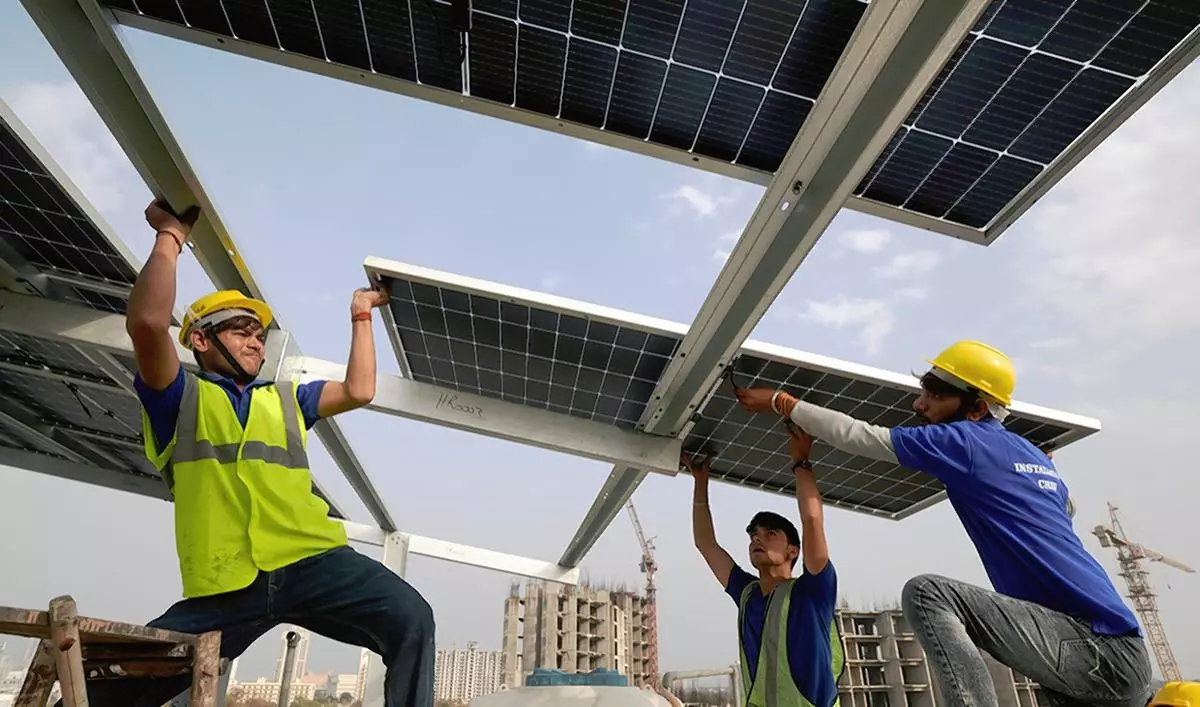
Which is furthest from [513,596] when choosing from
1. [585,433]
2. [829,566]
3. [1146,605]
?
[1146,605]

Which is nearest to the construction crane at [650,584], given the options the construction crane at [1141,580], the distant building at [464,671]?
the distant building at [464,671]

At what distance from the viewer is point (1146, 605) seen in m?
80.6

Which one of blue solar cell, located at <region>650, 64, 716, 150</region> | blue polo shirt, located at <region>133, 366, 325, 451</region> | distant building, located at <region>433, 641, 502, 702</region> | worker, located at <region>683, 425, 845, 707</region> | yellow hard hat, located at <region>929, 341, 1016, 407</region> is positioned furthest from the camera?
distant building, located at <region>433, 641, 502, 702</region>

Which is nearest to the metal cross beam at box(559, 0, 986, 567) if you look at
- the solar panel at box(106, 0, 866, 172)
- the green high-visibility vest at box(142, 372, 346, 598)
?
the solar panel at box(106, 0, 866, 172)

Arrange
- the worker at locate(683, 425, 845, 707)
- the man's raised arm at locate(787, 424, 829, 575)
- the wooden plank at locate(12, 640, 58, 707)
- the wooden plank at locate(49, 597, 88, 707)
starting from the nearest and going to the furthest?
the wooden plank at locate(49, 597, 88, 707)
the wooden plank at locate(12, 640, 58, 707)
the worker at locate(683, 425, 845, 707)
the man's raised arm at locate(787, 424, 829, 575)

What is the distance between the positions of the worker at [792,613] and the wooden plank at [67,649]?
4.44m

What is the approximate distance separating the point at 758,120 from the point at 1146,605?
104058mm

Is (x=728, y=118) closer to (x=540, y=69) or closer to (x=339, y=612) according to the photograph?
(x=540, y=69)

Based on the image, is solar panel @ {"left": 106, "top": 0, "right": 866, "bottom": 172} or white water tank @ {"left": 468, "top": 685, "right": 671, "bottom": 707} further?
white water tank @ {"left": 468, "top": 685, "right": 671, "bottom": 707}

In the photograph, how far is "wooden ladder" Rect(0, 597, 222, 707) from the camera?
1914 millimetres

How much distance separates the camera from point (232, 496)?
318 cm

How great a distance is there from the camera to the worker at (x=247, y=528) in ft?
9.99

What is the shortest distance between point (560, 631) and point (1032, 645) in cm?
4198

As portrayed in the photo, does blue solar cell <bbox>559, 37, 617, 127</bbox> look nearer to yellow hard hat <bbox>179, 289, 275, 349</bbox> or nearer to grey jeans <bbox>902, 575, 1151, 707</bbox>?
yellow hard hat <bbox>179, 289, 275, 349</bbox>
